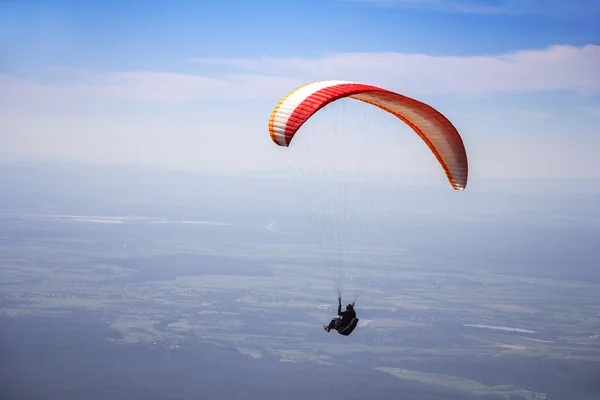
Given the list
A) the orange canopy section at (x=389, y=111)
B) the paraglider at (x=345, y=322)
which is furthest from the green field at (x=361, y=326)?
the paraglider at (x=345, y=322)

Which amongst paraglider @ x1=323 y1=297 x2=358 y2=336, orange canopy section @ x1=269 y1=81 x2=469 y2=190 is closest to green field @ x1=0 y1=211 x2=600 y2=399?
orange canopy section @ x1=269 y1=81 x2=469 y2=190

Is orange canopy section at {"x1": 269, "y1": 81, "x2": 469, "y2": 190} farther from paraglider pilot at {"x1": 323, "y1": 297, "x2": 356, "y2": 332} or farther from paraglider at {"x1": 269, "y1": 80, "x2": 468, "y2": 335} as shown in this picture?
paraglider pilot at {"x1": 323, "y1": 297, "x2": 356, "y2": 332}

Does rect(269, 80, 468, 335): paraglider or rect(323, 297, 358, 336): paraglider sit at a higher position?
rect(269, 80, 468, 335): paraglider

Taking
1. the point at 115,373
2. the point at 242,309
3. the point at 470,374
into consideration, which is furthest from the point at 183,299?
the point at 470,374

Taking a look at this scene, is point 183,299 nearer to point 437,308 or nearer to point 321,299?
point 321,299

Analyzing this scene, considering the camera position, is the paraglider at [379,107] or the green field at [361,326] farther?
the green field at [361,326]

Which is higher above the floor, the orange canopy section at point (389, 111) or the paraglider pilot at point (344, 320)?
the orange canopy section at point (389, 111)

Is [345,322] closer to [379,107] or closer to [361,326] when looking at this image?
[379,107]

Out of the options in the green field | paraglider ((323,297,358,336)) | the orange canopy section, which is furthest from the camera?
the green field

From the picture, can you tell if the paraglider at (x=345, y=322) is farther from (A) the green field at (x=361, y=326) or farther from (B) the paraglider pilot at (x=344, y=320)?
(A) the green field at (x=361, y=326)
